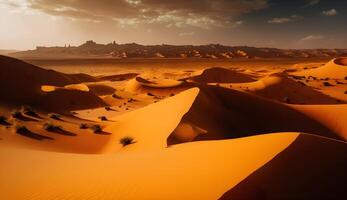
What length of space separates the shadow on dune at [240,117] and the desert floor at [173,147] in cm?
6

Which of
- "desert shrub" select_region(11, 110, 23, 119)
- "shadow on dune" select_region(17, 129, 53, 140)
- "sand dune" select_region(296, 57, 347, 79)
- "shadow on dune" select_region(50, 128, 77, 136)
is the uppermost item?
"sand dune" select_region(296, 57, 347, 79)

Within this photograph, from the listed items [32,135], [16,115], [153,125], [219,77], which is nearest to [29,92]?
[16,115]

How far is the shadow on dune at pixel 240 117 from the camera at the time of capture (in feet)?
43.4

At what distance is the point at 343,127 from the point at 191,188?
12.5 m

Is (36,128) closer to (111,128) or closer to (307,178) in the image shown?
(111,128)

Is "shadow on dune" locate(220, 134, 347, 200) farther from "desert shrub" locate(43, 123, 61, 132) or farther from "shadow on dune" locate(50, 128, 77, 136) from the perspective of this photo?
"desert shrub" locate(43, 123, 61, 132)

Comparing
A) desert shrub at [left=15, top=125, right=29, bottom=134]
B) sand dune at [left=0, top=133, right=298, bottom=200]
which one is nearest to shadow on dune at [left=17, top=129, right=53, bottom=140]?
desert shrub at [left=15, top=125, right=29, bottom=134]

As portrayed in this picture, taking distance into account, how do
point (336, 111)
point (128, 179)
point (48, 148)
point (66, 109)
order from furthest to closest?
point (66, 109), point (336, 111), point (48, 148), point (128, 179)

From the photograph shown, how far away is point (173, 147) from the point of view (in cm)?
820

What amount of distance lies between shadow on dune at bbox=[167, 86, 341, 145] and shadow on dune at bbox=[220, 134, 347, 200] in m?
6.30

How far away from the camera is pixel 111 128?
1475 cm

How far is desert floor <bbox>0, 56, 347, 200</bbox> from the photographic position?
16.5ft

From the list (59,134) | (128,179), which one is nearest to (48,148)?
(59,134)

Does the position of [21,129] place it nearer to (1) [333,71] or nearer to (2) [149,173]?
(2) [149,173]
